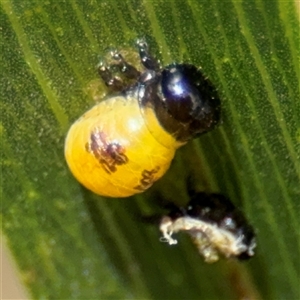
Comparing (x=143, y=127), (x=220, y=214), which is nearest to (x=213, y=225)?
(x=220, y=214)

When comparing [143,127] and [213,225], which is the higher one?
[143,127]

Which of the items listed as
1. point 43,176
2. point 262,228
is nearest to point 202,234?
point 262,228

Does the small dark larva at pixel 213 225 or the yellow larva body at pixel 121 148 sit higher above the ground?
the yellow larva body at pixel 121 148

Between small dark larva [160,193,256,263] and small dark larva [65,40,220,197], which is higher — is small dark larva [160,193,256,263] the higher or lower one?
the lower one

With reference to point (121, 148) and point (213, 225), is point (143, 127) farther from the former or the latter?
point (213, 225)

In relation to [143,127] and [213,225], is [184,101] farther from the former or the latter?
[213,225]

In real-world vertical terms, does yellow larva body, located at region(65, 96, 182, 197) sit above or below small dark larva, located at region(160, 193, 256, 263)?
above
